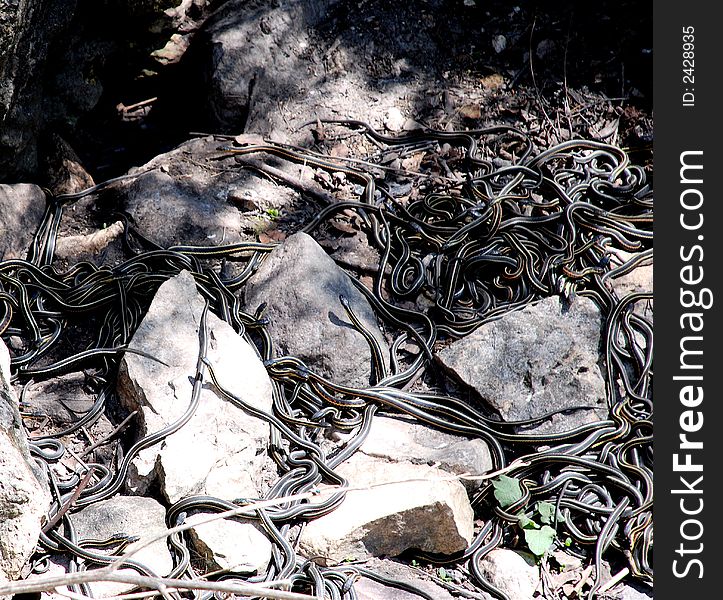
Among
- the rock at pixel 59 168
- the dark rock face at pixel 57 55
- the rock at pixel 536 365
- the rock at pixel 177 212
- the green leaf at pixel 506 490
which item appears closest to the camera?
the green leaf at pixel 506 490

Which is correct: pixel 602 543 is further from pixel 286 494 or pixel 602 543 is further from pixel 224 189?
pixel 224 189

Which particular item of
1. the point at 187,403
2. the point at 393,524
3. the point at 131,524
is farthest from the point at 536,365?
the point at 131,524

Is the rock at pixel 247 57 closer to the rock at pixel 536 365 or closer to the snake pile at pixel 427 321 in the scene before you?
the snake pile at pixel 427 321

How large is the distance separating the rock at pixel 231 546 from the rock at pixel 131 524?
13 cm

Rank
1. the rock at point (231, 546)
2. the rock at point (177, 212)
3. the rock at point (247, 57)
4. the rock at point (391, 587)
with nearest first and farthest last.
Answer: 1. the rock at point (231, 546)
2. the rock at point (391, 587)
3. the rock at point (177, 212)
4. the rock at point (247, 57)

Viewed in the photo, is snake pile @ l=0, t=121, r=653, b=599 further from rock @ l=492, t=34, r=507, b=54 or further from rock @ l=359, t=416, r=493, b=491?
rock @ l=492, t=34, r=507, b=54

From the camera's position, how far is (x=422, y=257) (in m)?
4.77

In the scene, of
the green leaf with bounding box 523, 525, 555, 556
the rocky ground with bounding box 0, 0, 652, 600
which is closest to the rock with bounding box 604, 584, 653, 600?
the rocky ground with bounding box 0, 0, 652, 600

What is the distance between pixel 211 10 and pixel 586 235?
11.6ft

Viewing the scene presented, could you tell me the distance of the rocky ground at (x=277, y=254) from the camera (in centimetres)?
321

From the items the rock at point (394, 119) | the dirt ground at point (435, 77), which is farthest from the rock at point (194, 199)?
the rock at point (394, 119)

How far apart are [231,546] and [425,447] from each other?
3.76 feet

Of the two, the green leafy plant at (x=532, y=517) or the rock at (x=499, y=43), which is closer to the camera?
the green leafy plant at (x=532, y=517)

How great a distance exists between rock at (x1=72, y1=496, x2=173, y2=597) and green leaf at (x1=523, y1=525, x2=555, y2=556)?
1608mm
